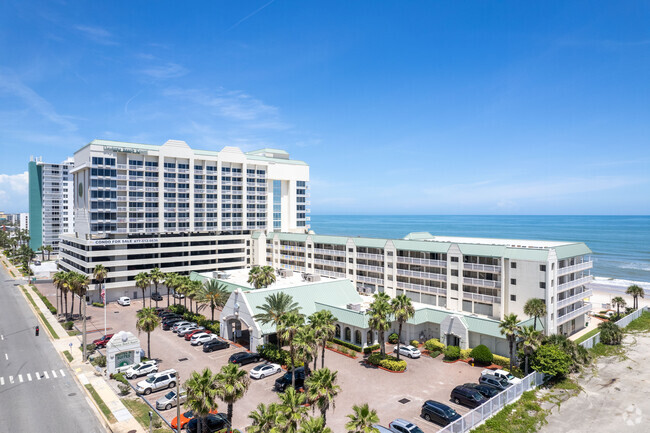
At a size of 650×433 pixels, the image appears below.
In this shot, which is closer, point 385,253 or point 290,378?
point 290,378

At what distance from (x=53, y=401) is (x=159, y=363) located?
41.7ft

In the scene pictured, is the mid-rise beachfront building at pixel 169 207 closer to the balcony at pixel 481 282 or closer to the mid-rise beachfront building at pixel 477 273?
the mid-rise beachfront building at pixel 477 273

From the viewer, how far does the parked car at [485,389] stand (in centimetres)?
4111

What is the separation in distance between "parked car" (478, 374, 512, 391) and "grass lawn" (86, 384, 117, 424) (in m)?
38.8

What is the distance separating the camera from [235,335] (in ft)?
205

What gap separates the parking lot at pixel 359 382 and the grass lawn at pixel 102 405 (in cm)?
413

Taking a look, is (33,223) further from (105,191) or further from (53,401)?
(53,401)

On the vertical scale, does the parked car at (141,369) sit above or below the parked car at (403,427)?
below

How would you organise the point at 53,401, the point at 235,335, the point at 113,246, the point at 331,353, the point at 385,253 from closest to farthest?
the point at 53,401 < the point at 331,353 < the point at 235,335 < the point at 385,253 < the point at 113,246

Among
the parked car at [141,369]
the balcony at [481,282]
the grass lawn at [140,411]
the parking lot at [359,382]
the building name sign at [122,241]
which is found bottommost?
the parking lot at [359,382]

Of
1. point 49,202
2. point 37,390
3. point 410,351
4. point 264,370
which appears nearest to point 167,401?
point 264,370

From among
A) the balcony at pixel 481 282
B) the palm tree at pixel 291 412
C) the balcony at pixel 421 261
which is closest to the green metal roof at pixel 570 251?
the balcony at pixel 481 282

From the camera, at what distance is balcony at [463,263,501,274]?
6038 cm

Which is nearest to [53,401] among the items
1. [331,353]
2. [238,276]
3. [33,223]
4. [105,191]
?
[331,353]
